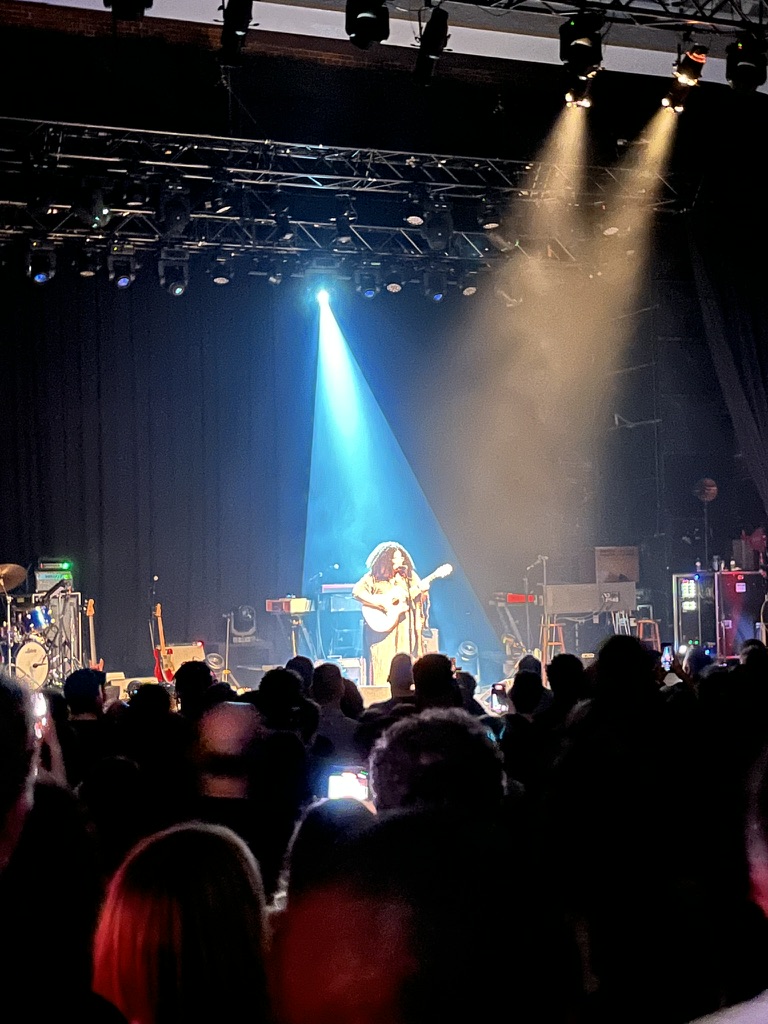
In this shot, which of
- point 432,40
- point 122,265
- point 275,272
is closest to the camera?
point 432,40

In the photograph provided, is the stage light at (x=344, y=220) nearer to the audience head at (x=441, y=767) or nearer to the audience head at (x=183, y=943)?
the audience head at (x=441, y=767)

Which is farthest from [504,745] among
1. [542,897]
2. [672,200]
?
[672,200]

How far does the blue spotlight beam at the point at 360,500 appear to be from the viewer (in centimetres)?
1555

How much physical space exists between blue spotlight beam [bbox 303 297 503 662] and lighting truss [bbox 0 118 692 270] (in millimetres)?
2569

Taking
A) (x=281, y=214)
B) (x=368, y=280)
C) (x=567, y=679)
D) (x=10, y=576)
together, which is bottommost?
(x=567, y=679)

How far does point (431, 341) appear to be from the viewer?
15.9 metres

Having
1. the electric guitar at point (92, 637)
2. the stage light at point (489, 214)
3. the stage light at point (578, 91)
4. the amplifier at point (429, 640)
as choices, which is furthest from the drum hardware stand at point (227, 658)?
the stage light at point (578, 91)

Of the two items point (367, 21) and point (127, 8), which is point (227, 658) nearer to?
point (127, 8)

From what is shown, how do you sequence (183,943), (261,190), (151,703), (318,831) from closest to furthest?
(183,943), (318,831), (151,703), (261,190)

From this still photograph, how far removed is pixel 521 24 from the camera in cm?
1062

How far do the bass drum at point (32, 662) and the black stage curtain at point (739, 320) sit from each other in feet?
26.5

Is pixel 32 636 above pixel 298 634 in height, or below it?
Result: above

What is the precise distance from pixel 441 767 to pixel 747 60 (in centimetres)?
857

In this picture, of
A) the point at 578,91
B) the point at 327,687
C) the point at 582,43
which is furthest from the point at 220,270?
the point at 327,687
